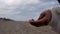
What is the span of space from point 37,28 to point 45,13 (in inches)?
7.3

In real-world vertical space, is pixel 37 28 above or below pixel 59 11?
below

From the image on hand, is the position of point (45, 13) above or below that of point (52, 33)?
above

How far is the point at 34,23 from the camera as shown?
1.07 meters

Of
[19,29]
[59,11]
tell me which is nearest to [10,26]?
[19,29]

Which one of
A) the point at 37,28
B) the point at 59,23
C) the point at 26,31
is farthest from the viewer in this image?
the point at 37,28

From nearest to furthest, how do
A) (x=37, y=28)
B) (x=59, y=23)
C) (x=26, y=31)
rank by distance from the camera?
(x=59, y=23) < (x=26, y=31) < (x=37, y=28)

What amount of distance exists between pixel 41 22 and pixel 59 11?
0.14 m

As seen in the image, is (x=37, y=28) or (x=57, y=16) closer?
(x=57, y=16)

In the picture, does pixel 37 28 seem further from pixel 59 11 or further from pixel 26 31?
pixel 59 11

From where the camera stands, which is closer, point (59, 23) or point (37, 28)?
point (59, 23)

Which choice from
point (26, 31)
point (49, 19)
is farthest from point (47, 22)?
point (26, 31)

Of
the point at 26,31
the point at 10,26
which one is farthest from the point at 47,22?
the point at 10,26

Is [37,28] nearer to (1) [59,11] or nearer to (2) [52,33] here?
(2) [52,33]

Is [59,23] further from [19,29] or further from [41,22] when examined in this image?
[19,29]
